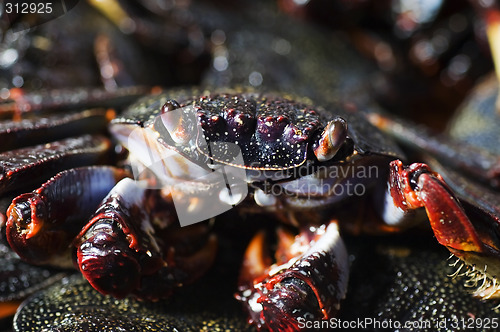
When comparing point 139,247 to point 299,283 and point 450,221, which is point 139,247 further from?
point 450,221

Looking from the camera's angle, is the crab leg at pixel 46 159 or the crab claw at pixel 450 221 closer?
the crab claw at pixel 450 221

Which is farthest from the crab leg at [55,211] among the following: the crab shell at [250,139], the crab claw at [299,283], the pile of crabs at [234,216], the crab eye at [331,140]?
the crab eye at [331,140]

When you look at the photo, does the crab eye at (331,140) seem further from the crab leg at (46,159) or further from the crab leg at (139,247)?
the crab leg at (46,159)

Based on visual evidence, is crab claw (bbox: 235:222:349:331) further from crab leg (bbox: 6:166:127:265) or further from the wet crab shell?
crab leg (bbox: 6:166:127:265)

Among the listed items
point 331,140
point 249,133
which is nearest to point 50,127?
point 249,133

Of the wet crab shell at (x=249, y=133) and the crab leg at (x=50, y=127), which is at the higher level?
the wet crab shell at (x=249, y=133)
